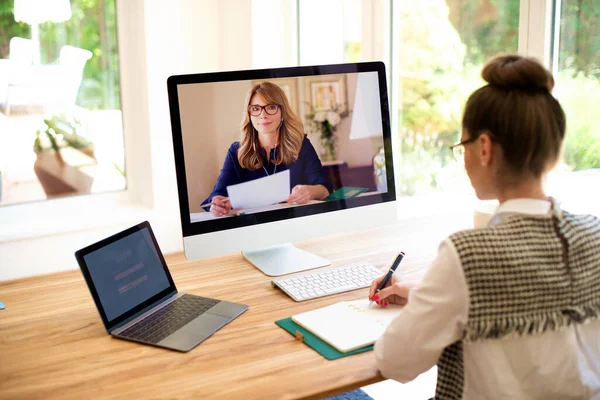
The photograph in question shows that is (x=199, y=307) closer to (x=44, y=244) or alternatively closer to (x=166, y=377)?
(x=166, y=377)

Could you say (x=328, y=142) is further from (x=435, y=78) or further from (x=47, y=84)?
(x=47, y=84)

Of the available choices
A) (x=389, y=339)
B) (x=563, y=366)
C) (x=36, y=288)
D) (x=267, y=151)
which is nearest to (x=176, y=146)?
(x=267, y=151)

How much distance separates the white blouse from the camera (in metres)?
1.14

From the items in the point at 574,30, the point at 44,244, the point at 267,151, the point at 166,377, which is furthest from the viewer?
the point at 44,244

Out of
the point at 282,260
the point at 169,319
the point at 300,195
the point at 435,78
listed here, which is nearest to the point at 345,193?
the point at 300,195

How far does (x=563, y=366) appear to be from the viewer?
1185mm

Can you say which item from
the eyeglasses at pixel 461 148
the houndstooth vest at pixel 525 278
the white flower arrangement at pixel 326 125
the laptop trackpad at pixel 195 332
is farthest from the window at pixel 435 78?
the laptop trackpad at pixel 195 332

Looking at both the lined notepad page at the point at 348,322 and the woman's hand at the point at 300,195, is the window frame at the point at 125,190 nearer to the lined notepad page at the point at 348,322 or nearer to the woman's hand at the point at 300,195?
the woman's hand at the point at 300,195

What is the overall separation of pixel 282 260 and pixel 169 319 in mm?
443

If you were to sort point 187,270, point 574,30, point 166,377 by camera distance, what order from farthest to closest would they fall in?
point 574,30 → point 187,270 → point 166,377

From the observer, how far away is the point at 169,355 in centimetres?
136

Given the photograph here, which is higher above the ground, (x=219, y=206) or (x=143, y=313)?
(x=219, y=206)

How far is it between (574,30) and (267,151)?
3.32ft

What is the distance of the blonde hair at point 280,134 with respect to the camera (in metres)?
1.74
